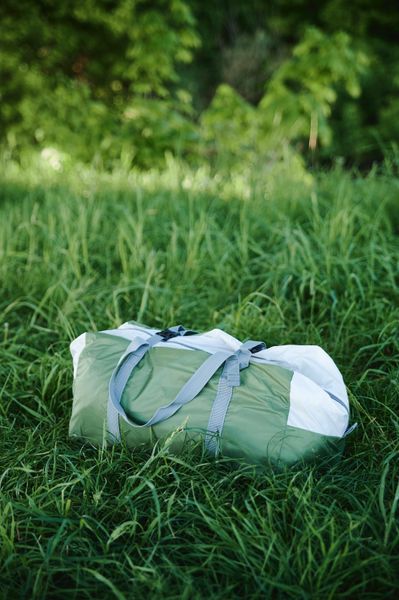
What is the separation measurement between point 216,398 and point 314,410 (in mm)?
298

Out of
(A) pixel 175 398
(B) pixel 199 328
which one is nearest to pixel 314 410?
(A) pixel 175 398

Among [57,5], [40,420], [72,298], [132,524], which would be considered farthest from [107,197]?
[57,5]

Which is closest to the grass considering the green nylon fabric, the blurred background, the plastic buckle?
the green nylon fabric

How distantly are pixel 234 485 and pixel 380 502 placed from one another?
0.43 metres

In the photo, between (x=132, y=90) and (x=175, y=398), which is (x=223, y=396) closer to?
(x=175, y=398)

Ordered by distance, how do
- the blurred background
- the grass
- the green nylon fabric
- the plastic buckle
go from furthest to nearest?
1. the blurred background
2. the plastic buckle
3. the green nylon fabric
4. the grass

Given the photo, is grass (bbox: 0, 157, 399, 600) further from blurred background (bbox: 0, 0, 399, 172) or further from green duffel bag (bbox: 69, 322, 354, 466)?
blurred background (bbox: 0, 0, 399, 172)

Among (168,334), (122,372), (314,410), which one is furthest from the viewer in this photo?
(168,334)

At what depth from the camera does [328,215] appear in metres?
3.03

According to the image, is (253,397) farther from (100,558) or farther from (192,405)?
(100,558)

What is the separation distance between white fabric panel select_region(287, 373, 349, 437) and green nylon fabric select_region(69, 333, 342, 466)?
0.02 m

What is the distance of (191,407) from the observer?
168 cm

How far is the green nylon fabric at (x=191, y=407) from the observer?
5.27 feet

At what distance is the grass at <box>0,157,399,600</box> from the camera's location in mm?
1310
